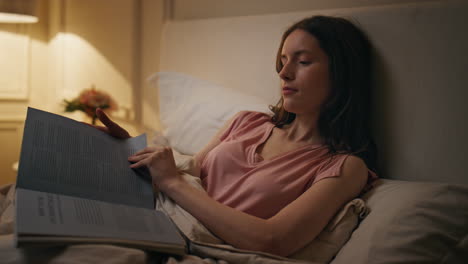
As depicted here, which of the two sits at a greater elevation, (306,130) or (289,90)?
(289,90)

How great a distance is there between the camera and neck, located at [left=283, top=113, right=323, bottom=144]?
3.90ft

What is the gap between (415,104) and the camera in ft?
3.79

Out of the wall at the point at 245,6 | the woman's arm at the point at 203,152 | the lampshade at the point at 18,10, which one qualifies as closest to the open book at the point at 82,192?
the woman's arm at the point at 203,152

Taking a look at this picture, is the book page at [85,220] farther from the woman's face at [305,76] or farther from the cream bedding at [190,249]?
the woman's face at [305,76]

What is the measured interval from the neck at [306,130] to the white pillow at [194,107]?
23 centimetres

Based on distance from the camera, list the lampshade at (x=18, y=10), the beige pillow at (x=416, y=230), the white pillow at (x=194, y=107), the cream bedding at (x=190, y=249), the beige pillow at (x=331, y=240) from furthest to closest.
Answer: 1. the lampshade at (x=18, y=10)
2. the white pillow at (x=194, y=107)
3. the beige pillow at (x=331, y=240)
4. the beige pillow at (x=416, y=230)
5. the cream bedding at (x=190, y=249)

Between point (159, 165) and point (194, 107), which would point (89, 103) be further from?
point (159, 165)

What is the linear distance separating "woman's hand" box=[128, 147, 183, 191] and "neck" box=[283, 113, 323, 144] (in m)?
0.33

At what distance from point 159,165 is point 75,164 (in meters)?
0.19

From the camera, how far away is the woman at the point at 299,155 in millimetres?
958

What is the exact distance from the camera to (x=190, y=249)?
36.2 inches

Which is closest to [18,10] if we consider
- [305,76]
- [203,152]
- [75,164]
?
[203,152]

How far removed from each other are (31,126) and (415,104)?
0.91 meters

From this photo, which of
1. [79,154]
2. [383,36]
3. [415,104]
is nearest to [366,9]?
[383,36]
